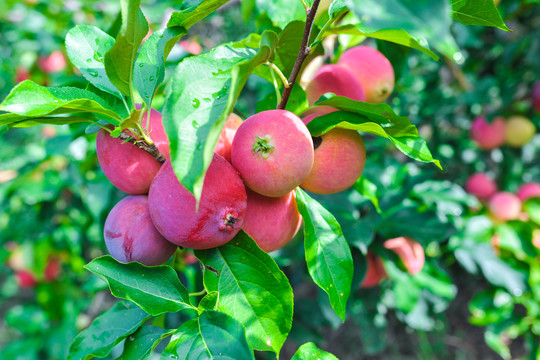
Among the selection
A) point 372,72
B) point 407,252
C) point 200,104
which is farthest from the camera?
point 407,252

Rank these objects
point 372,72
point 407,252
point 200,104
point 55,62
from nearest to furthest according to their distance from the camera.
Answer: point 200,104 < point 372,72 < point 407,252 < point 55,62

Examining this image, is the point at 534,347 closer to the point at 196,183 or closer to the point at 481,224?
the point at 481,224

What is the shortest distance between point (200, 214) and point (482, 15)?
48cm

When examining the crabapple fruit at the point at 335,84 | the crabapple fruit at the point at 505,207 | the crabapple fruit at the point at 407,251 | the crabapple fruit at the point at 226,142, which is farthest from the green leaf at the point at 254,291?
the crabapple fruit at the point at 505,207

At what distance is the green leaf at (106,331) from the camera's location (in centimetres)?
60

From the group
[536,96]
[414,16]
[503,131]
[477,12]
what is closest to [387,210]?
[477,12]

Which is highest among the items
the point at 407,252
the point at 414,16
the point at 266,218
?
the point at 414,16

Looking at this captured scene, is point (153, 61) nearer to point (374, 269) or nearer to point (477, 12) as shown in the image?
point (477, 12)

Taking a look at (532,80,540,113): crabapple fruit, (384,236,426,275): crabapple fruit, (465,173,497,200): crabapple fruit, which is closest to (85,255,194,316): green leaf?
(384,236,426,275): crabapple fruit

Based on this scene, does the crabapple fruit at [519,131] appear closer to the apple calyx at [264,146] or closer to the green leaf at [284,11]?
the green leaf at [284,11]

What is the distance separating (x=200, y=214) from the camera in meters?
0.53

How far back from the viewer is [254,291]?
58 cm

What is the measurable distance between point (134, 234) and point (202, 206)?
0.45 ft

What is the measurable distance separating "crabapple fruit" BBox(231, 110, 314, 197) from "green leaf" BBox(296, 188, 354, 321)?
10 centimetres
